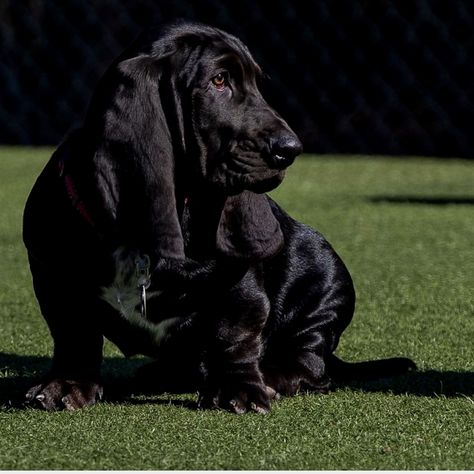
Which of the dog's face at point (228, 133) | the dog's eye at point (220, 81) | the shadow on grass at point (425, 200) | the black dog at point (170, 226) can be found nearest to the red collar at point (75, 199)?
the black dog at point (170, 226)

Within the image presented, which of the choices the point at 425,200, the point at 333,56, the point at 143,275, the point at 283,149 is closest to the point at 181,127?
the point at 283,149

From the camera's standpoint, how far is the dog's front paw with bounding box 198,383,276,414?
2.87 metres

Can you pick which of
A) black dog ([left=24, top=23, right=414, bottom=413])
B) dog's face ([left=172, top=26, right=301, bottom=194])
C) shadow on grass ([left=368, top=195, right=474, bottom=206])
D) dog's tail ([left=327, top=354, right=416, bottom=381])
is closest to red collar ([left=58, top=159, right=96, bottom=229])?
black dog ([left=24, top=23, right=414, bottom=413])

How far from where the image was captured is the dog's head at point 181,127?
275 cm

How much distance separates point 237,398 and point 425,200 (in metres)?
4.28

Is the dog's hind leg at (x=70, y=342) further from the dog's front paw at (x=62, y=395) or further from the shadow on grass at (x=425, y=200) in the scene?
the shadow on grass at (x=425, y=200)

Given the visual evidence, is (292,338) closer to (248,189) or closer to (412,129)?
(248,189)

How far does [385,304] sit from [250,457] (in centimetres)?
193

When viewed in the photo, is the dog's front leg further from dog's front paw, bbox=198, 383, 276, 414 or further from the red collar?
the red collar

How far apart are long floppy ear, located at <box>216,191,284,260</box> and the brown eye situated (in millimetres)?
235

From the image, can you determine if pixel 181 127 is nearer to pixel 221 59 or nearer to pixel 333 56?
pixel 221 59

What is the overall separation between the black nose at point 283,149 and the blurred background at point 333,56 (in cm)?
673

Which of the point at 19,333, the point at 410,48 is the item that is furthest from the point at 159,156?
the point at 410,48

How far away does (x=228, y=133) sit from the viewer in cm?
283
